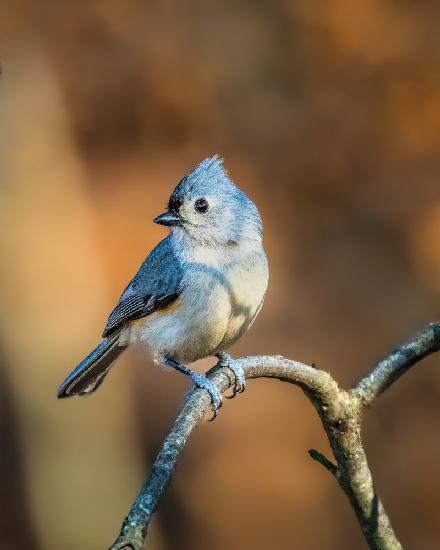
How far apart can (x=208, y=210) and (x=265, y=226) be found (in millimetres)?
2060

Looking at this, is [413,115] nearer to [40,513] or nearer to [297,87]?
[297,87]

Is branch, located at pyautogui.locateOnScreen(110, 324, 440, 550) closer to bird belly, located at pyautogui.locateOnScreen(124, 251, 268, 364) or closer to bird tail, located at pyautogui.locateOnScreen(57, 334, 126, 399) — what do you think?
bird belly, located at pyautogui.locateOnScreen(124, 251, 268, 364)

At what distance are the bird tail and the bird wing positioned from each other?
7cm

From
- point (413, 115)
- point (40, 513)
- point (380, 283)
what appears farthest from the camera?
point (413, 115)

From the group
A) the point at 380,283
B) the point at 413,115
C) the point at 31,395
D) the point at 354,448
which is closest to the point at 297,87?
the point at 413,115

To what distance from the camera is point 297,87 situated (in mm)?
5965

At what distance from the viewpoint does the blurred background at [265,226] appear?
4.99m

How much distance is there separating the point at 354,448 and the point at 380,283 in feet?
9.75

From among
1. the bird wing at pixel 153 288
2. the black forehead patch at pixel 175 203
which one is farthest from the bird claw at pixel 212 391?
the black forehead patch at pixel 175 203

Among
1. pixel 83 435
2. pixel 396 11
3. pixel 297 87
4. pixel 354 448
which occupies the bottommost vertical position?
pixel 354 448

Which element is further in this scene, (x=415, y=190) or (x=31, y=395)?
(x=415, y=190)

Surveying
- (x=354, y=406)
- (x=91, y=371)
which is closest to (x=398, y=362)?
(x=354, y=406)

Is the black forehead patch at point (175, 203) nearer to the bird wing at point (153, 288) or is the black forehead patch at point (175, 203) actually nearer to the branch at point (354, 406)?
the bird wing at point (153, 288)

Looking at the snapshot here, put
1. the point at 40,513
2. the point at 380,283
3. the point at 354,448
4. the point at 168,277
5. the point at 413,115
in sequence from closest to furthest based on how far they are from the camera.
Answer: the point at 354,448, the point at 168,277, the point at 40,513, the point at 380,283, the point at 413,115
